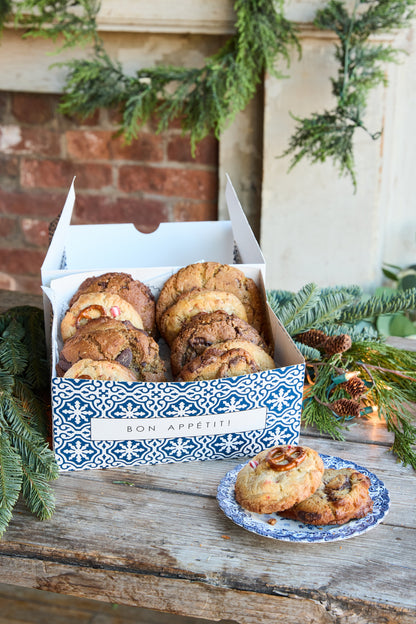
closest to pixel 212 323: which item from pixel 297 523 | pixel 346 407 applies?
pixel 346 407

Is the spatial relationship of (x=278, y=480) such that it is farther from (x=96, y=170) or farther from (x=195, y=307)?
(x=96, y=170)

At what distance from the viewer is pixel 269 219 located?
242 centimetres

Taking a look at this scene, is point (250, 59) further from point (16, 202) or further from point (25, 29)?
point (16, 202)

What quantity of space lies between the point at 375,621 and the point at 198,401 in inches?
14.3

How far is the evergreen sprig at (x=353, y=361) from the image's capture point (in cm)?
117

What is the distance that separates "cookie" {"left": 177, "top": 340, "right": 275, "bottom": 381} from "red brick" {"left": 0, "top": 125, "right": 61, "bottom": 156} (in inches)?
69.1

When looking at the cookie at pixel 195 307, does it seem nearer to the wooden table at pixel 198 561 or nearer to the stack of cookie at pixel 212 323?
the stack of cookie at pixel 212 323

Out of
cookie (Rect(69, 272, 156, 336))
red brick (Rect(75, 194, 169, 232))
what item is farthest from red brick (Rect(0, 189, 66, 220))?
cookie (Rect(69, 272, 156, 336))

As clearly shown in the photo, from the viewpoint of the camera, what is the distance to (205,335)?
1.12 m

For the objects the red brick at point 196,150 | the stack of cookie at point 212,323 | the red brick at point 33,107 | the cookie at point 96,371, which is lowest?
the cookie at point 96,371

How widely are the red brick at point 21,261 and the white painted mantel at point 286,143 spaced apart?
2.12 ft

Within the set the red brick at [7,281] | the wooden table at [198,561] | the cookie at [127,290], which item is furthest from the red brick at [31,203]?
A: the wooden table at [198,561]

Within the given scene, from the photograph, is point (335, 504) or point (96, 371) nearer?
point (335, 504)

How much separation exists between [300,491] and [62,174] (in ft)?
6.61
